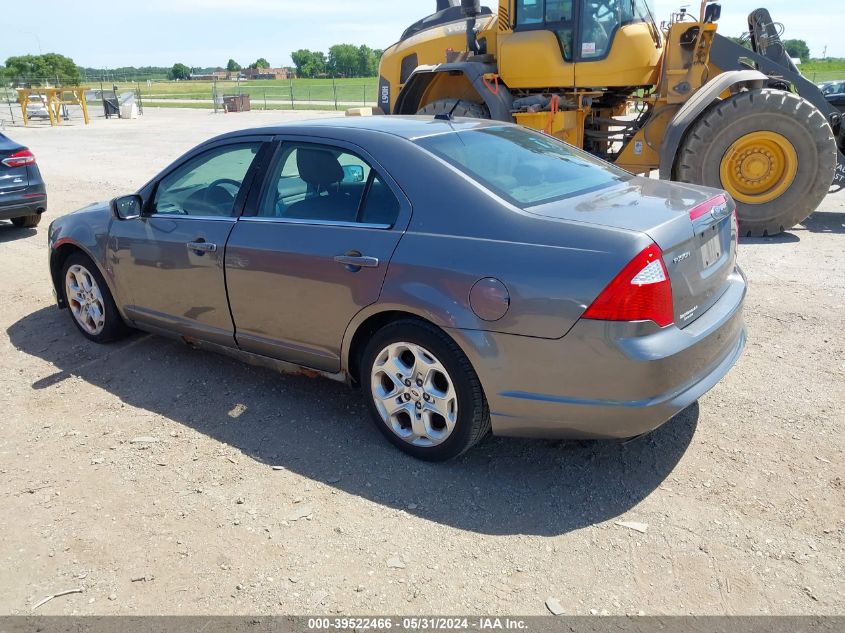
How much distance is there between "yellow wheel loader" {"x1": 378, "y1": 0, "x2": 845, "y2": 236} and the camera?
788 centimetres

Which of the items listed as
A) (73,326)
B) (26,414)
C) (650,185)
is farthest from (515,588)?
(73,326)

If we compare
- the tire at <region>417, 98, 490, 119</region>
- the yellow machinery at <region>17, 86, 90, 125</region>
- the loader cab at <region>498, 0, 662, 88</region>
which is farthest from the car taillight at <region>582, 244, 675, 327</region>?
the yellow machinery at <region>17, 86, 90, 125</region>

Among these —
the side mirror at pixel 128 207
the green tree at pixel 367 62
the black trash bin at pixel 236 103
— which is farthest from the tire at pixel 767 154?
the green tree at pixel 367 62

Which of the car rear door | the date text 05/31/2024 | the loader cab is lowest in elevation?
the date text 05/31/2024

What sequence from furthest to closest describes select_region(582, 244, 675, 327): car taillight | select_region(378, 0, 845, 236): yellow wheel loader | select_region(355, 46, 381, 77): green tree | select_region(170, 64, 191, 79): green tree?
1. select_region(170, 64, 191, 79): green tree
2. select_region(355, 46, 381, 77): green tree
3. select_region(378, 0, 845, 236): yellow wheel loader
4. select_region(582, 244, 675, 327): car taillight

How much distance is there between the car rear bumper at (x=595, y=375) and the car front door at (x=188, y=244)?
1.81 m

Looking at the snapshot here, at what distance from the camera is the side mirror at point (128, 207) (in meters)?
4.59

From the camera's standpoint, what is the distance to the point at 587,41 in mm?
8836

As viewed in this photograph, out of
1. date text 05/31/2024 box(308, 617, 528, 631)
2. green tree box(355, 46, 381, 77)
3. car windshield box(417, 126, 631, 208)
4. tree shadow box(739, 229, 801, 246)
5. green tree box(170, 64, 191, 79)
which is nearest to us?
date text 05/31/2024 box(308, 617, 528, 631)

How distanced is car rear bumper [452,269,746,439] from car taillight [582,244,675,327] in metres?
0.04

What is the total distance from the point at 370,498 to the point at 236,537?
0.62 meters

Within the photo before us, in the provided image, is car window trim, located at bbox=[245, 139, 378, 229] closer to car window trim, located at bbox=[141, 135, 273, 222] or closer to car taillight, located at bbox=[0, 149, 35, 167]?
car window trim, located at bbox=[141, 135, 273, 222]

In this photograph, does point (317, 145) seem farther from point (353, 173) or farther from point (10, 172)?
point (10, 172)

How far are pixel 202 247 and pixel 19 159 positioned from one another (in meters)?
6.29
